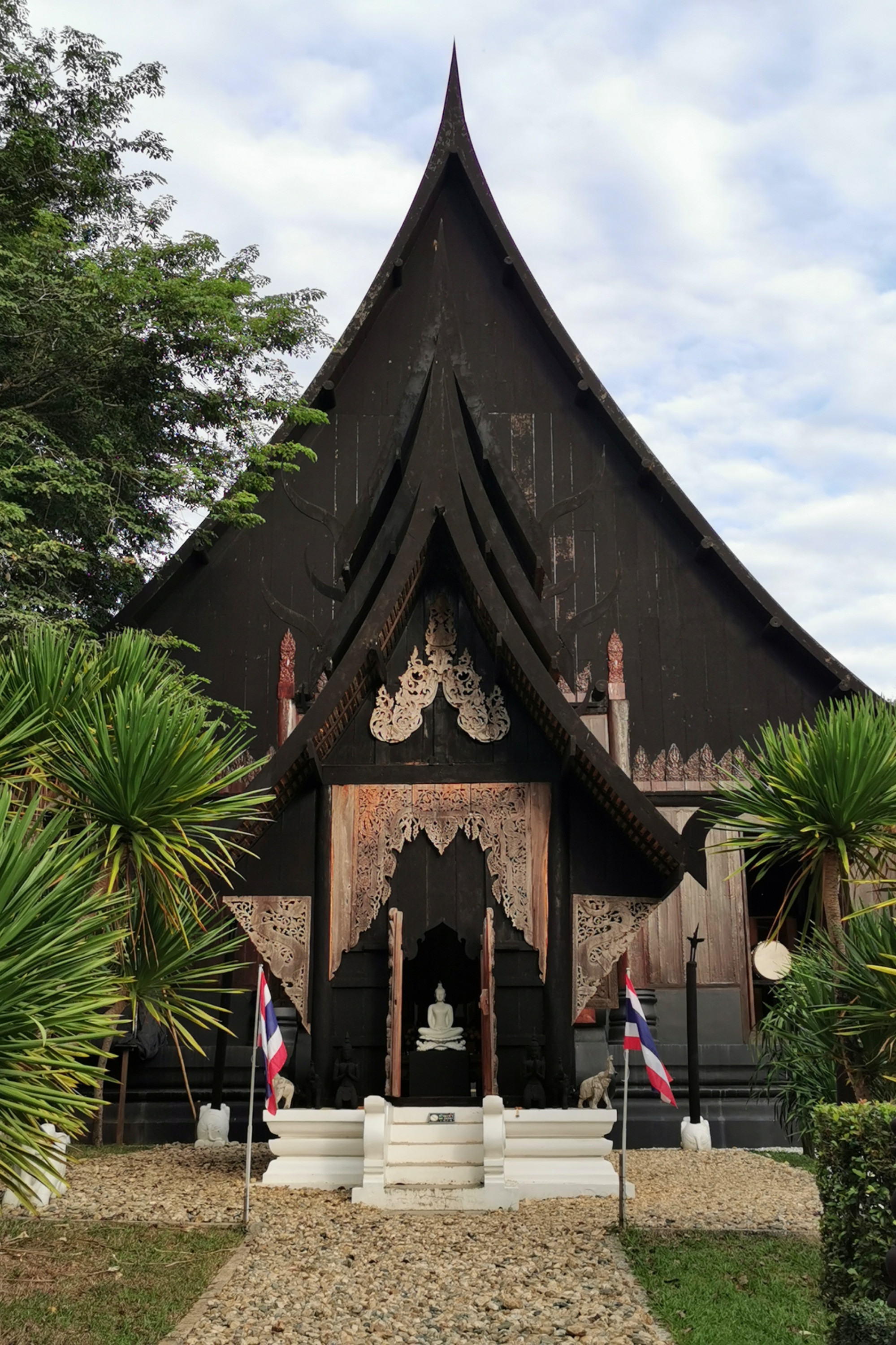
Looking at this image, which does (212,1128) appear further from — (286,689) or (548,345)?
(548,345)

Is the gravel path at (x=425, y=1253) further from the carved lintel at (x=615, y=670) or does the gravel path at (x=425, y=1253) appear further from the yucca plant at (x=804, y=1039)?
the carved lintel at (x=615, y=670)

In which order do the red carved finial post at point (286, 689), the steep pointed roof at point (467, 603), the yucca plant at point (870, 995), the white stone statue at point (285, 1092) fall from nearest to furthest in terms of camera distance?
the yucca plant at point (870, 995) < the steep pointed roof at point (467, 603) < the white stone statue at point (285, 1092) < the red carved finial post at point (286, 689)

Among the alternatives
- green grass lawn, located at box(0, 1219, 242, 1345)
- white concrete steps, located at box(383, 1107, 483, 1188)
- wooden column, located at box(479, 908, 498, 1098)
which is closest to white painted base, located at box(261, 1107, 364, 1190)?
white concrete steps, located at box(383, 1107, 483, 1188)

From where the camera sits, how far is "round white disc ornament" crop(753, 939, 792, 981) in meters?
9.59

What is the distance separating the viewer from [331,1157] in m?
9.01

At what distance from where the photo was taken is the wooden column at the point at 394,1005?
9.40 meters

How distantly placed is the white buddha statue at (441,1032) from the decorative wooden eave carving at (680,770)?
4.79 metres

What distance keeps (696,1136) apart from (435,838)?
4485 mm

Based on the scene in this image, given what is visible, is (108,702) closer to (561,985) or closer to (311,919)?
(311,919)

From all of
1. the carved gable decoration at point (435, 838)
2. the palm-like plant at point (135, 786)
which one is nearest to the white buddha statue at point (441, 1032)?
the carved gable decoration at point (435, 838)

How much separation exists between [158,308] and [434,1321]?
10048 mm

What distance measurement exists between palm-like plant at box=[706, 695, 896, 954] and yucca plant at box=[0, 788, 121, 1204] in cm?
453

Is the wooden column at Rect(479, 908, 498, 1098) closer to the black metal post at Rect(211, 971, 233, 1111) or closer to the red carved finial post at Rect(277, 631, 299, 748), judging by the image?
the black metal post at Rect(211, 971, 233, 1111)

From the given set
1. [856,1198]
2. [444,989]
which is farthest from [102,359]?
[856,1198]
